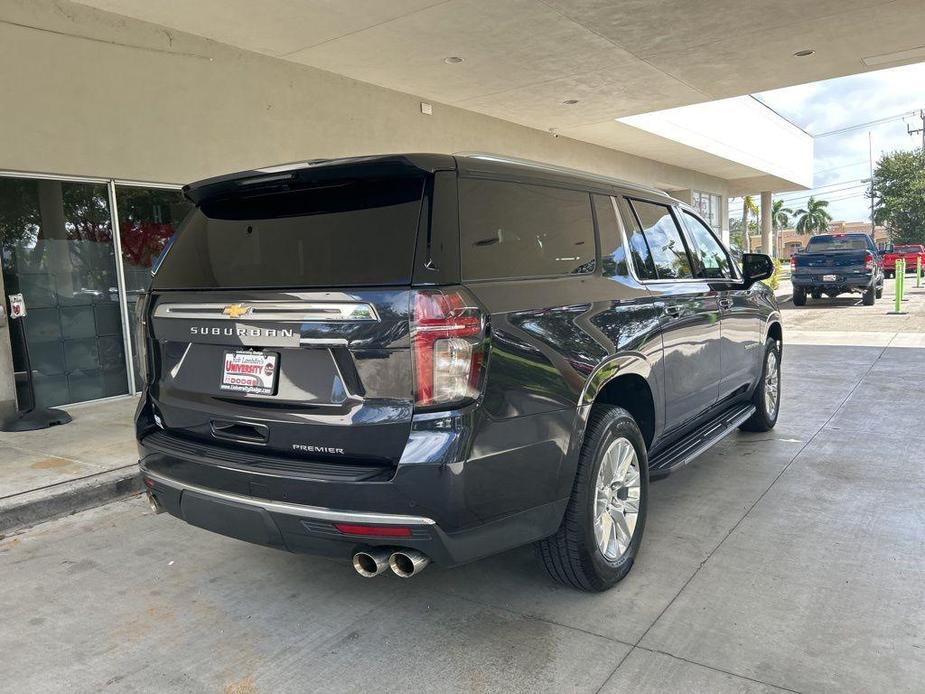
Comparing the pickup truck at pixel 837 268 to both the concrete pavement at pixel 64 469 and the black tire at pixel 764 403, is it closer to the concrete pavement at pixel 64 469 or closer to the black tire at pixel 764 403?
the black tire at pixel 764 403

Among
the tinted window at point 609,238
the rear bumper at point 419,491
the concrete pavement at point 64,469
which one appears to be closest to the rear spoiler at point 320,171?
the rear bumper at point 419,491

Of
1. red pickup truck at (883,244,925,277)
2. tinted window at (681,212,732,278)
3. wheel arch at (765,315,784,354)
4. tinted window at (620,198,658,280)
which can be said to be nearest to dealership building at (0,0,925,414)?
tinted window at (681,212,732,278)

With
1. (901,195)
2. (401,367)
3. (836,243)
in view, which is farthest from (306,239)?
(901,195)

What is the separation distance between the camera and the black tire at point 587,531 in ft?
9.93

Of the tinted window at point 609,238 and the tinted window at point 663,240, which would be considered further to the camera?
the tinted window at point 663,240

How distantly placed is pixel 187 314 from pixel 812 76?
12003mm

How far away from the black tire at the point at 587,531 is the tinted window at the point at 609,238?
75 cm

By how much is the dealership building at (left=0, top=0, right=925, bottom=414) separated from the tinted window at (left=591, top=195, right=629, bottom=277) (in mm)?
4742

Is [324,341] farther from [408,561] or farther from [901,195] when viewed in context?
[901,195]

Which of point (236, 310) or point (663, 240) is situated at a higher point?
point (663, 240)

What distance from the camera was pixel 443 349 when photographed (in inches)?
97.2

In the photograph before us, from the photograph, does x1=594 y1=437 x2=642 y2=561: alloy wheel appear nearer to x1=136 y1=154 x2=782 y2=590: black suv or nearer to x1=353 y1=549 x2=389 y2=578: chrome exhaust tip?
x1=136 y1=154 x2=782 y2=590: black suv

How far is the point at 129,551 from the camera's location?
4043mm

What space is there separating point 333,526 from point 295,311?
0.81m
